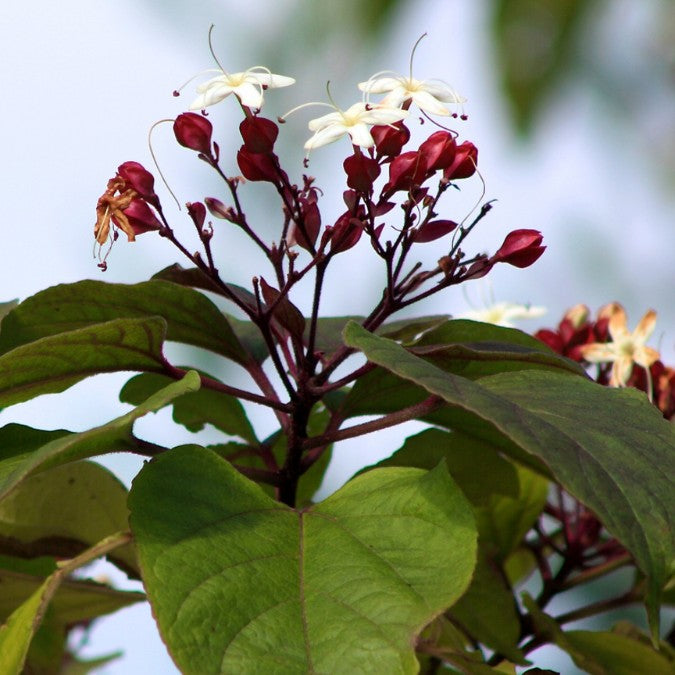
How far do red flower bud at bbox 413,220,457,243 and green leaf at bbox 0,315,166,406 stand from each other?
0.21 m

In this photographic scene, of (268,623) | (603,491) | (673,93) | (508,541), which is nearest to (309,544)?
(268,623)

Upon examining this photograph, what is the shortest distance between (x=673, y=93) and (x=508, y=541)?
51 cm

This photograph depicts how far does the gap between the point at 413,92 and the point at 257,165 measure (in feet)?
0.51

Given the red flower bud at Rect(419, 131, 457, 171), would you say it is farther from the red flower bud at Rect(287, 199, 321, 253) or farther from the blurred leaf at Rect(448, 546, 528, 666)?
the blurred leaf at Rect(448, 546, 528, 666)

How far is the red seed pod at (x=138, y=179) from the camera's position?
78 cm

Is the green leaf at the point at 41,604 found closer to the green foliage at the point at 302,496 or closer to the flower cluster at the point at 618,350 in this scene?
the green foliage at the point at 302,496

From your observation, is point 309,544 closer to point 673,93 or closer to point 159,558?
point 159,558

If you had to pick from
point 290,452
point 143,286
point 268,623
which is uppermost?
point 143,286

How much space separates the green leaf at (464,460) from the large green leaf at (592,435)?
0.65 ft

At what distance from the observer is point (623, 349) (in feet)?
3.58

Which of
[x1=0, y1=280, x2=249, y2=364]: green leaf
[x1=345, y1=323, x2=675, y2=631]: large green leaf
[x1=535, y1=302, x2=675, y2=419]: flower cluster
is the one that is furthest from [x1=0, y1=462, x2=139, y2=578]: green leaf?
[x1=535, y1=302, x2=675, y2=419]: flower cluster

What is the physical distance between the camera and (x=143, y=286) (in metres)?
0.79

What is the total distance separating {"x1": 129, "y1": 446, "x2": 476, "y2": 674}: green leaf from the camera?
555 millimetres

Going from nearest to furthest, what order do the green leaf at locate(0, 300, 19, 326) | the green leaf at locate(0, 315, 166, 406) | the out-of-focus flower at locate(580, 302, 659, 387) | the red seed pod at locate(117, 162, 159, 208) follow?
the green leaf at locate(0, 315, 166, 406), the red seed pod at locate(117, 162, 159, 208), the green leaf at locate(0, 300, 19, 326), the out-of-focus flower at locate(580, 302, 659, 387)
